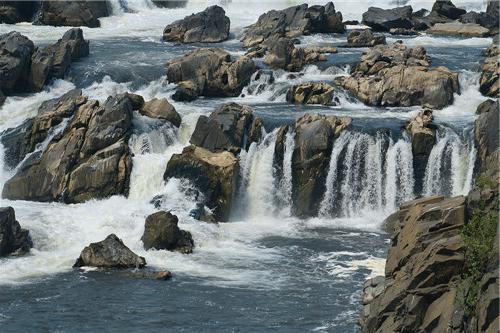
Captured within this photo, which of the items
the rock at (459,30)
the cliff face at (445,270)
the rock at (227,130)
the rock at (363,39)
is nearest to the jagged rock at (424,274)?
the cliff face at (445,270)

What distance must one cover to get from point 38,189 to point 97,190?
11.3 feet

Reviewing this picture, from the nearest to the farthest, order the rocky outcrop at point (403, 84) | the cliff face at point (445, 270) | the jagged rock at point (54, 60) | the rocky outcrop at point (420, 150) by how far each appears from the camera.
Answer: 1. the cliff face at point (445, 270)
2. the rocky outcrop at point (420, 150)
3. the rocky outcrop at point (403, 84)
4. the jagged rock at point (54, 60)

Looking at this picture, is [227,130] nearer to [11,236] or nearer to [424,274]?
[11,236]

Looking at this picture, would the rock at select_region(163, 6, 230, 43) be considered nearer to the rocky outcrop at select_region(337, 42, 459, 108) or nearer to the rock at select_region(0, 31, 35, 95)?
the rock at select_region(0, 31, 35, 95)

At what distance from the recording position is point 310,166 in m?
53.5

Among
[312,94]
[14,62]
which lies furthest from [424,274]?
[14,62]

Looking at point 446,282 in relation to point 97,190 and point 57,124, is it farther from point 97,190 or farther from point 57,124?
point 57,124

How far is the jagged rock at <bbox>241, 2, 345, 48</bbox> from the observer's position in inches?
3219

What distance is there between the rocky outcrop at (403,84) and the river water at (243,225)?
1.15 meters

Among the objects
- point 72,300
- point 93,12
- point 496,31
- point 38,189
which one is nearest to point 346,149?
point 38,189

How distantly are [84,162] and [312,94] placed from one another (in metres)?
16.3

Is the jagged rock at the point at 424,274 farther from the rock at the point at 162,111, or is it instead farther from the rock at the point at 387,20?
the rock at the point at 387,20

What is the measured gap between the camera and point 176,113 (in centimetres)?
5791

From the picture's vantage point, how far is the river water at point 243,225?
124 feet
